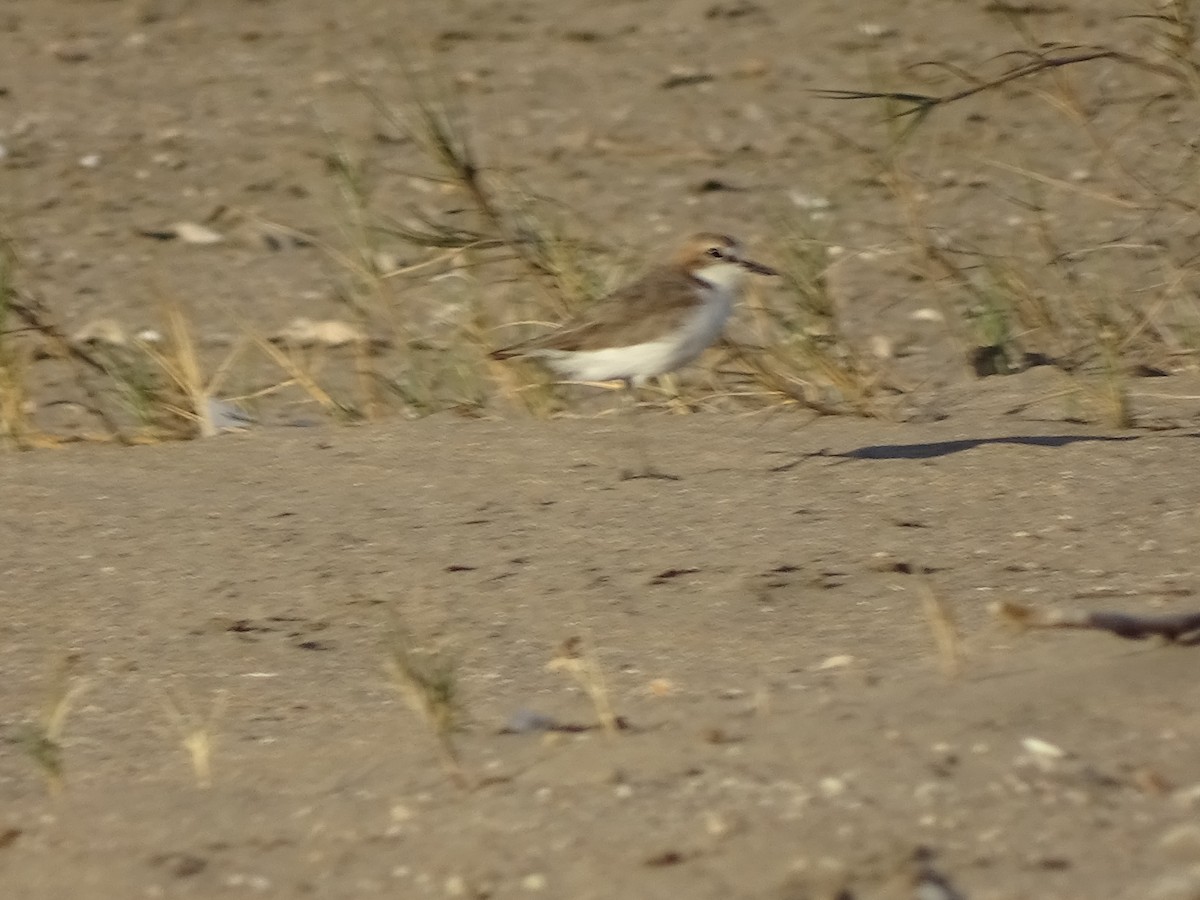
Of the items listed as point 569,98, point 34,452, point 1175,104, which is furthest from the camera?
point 569,98

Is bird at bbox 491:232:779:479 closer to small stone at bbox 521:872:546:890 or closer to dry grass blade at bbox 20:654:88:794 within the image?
dry grass blade at bbox 20:654:88:794

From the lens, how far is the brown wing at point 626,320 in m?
6.11

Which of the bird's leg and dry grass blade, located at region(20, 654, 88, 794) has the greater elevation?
dry grass blade, located at region(20, 654, 88, 794)

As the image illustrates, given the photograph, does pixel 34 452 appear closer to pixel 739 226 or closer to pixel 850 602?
pixel 850 602

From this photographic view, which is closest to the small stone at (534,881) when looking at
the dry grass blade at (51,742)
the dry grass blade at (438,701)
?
the dry grass blade at (438,701)

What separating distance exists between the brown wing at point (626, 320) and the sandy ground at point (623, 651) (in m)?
0.30

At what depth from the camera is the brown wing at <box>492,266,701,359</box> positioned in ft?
20.1

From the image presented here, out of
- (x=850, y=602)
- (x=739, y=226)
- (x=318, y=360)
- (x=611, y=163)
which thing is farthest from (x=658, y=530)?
(x=611, y=163)

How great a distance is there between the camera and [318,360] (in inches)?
333

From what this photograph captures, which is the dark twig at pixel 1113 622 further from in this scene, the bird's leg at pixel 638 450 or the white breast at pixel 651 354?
the white breast at pixel 651 354

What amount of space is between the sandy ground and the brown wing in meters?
0.30

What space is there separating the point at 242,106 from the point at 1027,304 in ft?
17.9

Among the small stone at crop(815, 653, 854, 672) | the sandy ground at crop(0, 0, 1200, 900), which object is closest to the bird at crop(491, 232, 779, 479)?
the sandy ground at crop(0, 0, 1200, 900)

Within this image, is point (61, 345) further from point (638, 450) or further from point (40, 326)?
point (638, 450)
